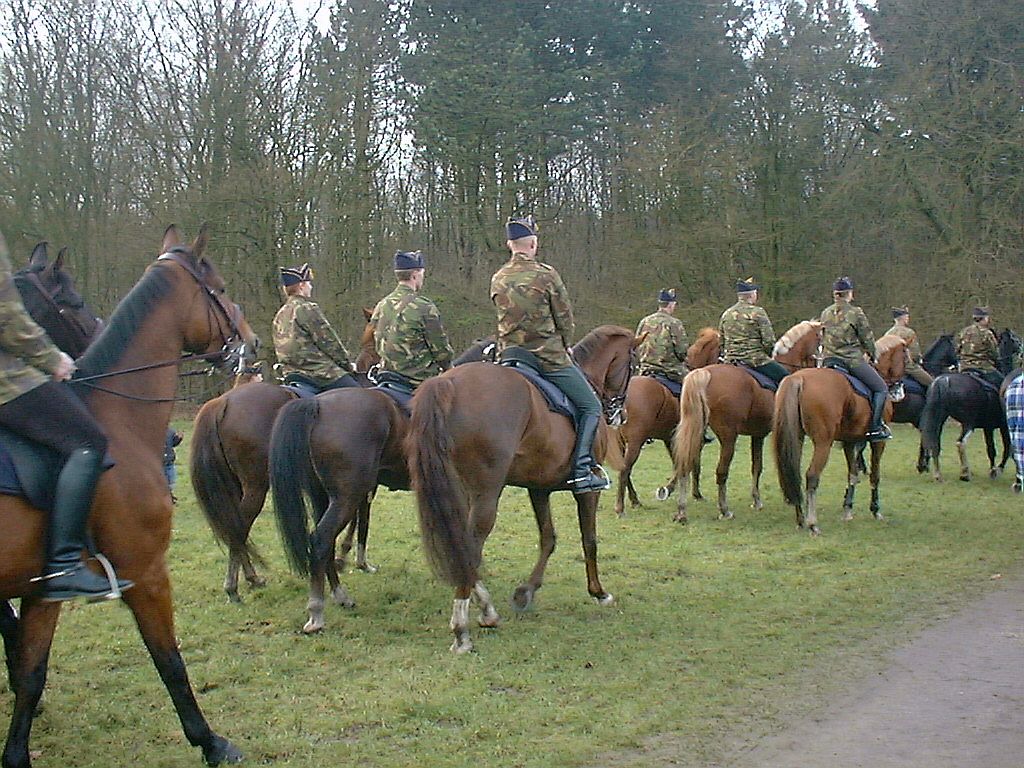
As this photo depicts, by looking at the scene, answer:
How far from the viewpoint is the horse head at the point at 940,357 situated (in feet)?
56.1

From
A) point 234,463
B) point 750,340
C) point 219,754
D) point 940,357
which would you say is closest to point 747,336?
point 750,340

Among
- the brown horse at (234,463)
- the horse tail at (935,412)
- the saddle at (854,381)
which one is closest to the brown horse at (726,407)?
the saddle at (854,381)

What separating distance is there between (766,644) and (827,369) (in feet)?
18.0

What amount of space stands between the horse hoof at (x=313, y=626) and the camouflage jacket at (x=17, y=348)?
3.48 metres

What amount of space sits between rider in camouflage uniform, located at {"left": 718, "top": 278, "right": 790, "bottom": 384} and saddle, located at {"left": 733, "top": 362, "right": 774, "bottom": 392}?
Answer: 0.16 feet

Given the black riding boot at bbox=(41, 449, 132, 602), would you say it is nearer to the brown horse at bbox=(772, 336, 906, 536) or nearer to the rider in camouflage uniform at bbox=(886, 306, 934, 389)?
the brown horse at bbox=(772, 336, 906, 536)

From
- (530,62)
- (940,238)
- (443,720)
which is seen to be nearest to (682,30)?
(530,62)

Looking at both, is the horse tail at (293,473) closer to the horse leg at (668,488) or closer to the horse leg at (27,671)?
the horse leg at (27,671)

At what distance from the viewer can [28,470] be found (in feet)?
13.9

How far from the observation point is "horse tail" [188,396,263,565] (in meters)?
8.00

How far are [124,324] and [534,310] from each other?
3.22 m

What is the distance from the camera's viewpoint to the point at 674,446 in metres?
12.5

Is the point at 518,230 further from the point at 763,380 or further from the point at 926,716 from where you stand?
the point at 763,380

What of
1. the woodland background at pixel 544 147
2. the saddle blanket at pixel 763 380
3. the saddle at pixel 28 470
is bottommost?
the saddle at pixel 28 470
